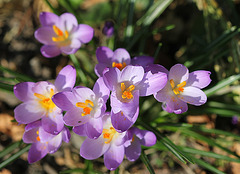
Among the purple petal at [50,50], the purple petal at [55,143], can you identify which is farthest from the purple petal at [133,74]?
the purple petal at [50,50]

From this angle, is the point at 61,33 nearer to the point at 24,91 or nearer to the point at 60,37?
the point at 60,37

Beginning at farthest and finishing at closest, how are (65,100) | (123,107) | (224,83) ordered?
1. (224,83)
2. (65,100)
3. (123,107)

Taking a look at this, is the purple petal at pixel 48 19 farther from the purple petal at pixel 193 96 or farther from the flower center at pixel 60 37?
the purple petal at pixel 193 96

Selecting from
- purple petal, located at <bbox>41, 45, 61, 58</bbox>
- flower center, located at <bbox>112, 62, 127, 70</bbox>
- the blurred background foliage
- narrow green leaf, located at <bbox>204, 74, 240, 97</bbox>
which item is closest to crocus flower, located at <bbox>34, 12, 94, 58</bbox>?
purple petal, located at <bbox>41, 45, 61, 58</bbox>

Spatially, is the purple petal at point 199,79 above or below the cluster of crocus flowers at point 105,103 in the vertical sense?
above

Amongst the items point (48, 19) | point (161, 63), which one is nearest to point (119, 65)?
point (48, 19)

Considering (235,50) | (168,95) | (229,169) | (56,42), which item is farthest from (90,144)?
(229,169)
